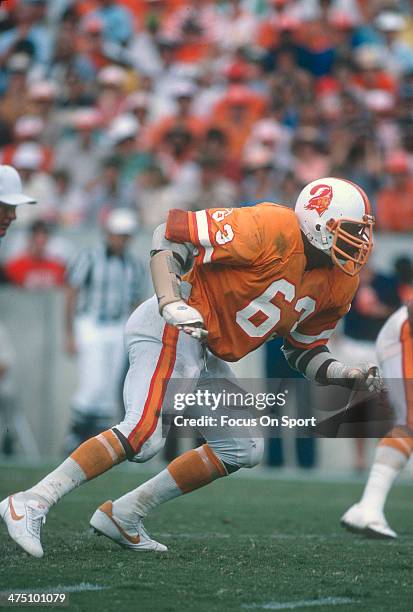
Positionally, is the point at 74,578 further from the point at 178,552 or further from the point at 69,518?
the point at 69,518

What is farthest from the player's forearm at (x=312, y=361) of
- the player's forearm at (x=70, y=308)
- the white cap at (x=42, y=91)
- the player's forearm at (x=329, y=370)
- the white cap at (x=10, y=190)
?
the white cap at (x=42, y=91)

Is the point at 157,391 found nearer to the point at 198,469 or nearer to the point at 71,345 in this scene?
the point at 198,469

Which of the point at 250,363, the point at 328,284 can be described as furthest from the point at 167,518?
the point at 250,363

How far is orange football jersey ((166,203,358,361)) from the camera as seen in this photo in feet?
14.0

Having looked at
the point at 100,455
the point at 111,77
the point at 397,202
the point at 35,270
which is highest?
the point at 111,77

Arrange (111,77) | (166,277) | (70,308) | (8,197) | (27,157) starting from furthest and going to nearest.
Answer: (111,77) < (27,157) < (70,308) < (8,197) < (166,277)

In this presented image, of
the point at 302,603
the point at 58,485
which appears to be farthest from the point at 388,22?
the point at 302,603

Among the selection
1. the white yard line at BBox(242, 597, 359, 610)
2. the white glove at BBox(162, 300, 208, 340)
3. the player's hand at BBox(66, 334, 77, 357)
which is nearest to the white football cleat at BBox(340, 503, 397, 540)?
the white yard line at BBox(242, 597, 359, 610)

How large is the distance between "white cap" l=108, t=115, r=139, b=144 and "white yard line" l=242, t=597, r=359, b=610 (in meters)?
6.95

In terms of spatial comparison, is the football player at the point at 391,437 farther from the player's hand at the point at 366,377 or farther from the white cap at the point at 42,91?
the white cap at the point at 42,91

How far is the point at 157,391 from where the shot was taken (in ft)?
14.1

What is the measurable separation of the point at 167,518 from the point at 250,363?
3286mm

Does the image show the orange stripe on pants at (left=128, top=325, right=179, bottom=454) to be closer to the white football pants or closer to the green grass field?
the white football pants

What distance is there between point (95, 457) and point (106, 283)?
4805 mm
